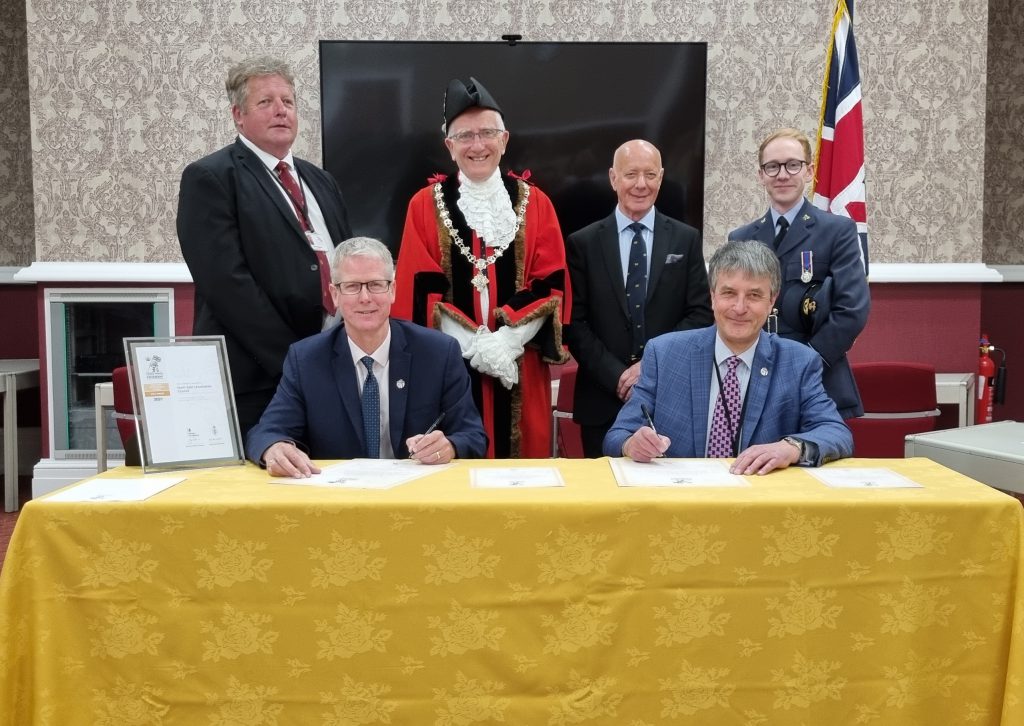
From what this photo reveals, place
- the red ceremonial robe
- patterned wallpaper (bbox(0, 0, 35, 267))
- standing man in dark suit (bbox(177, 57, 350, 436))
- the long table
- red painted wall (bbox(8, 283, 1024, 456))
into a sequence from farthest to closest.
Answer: patterned wallpaper (bbox(0, 0, 35, 267)) < red painted wall (bbox(8, 283, 1024, 456)) < the red ceremonial robe < standing man in dark suit (bbox(177, 57, 350, 436)) < the long table

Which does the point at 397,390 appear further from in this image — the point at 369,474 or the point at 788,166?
the point at 788,166

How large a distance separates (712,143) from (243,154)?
9.40ft

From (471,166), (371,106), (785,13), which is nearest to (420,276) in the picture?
(471,166)

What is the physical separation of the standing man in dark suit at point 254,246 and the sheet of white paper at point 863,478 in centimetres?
141

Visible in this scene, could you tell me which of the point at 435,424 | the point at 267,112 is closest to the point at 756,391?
the point at 435,424

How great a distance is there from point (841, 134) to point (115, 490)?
3223mm

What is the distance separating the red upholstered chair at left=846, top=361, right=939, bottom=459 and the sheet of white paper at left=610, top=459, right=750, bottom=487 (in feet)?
7.01

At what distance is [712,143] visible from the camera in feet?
15.9

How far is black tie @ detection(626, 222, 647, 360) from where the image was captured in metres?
2.90

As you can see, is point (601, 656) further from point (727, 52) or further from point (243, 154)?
point (727, 52)

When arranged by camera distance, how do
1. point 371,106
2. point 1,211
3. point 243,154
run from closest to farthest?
point 243,154, point 371,106, point 1,211

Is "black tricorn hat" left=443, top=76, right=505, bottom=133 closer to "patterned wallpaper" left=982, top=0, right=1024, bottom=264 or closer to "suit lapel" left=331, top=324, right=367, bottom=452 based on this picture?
"suit lapel" left=331, top=324, right=367, bottom=452

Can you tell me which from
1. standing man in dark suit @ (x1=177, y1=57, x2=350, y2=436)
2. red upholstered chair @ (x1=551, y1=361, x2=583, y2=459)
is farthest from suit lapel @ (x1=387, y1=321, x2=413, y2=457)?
red upholstered chair @ (x1=551, y1=361, x2=583, y2=459)

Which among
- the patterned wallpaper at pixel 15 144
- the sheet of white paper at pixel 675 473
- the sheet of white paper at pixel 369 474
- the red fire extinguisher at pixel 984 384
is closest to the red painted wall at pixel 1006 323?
→ the red fire extinguisher at pixel 984 384
